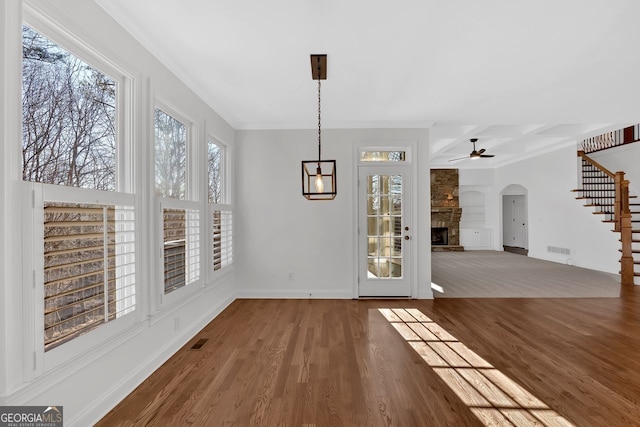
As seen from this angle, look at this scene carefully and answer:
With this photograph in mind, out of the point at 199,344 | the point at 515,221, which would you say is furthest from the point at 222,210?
the point at 515,221

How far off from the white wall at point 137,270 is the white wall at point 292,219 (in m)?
1.45

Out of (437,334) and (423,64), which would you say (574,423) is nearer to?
(437,334)

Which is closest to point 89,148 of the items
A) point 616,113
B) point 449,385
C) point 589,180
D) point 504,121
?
point 449,385

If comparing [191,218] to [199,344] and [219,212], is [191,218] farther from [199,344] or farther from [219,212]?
[199,344]

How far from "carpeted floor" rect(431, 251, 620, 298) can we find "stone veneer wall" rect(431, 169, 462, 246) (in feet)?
8.45

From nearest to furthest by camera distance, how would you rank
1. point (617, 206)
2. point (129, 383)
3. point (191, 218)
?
1. point (129, 383)
2. point (191, 218)
3. point (617, 206)

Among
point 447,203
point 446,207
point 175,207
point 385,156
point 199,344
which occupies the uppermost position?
point 385,156

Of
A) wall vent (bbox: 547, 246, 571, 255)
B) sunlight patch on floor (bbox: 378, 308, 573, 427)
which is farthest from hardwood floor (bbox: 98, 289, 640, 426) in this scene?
wall vent (bbox: 547, 246, 571, 255)

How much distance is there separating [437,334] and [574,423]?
4.79ft

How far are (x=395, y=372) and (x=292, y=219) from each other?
2793mm

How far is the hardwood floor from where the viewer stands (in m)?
2.02

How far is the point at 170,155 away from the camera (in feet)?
10.1

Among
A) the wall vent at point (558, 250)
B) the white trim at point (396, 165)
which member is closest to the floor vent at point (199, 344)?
the white trim at point (396, 165)

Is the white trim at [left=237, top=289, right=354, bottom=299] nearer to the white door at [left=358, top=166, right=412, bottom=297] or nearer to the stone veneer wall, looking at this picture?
the white door at [left=358, top=166, right=412, bottom=297]
